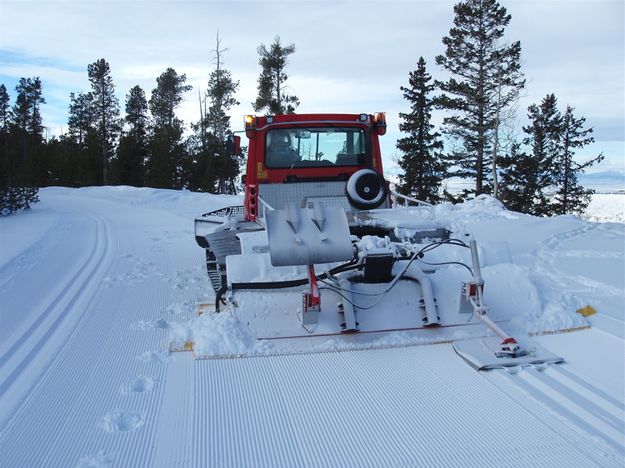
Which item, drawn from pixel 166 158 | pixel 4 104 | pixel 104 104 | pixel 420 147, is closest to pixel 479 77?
pixel 420 147

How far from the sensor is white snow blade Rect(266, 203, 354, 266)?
4141 millimetres

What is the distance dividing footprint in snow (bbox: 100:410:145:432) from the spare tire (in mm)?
3294

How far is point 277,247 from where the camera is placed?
4.14 metres

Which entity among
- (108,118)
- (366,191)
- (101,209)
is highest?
(108,118)

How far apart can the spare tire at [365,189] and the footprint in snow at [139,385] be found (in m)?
2.92

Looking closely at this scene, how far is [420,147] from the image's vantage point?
31453mm

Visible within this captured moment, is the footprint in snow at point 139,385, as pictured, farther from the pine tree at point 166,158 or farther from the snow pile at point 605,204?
the snow pile at point 605,204

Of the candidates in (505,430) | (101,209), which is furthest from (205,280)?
(101,209)

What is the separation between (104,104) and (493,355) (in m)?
49.3

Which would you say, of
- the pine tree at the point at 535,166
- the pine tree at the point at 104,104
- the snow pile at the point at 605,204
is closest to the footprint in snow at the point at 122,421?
the pine tree at the point at 535,166

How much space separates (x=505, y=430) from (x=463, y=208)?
13.0 m

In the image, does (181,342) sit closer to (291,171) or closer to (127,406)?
(127,406)

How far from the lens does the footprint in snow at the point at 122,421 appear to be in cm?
310

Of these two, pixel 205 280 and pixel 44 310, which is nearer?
pixel 44 310
